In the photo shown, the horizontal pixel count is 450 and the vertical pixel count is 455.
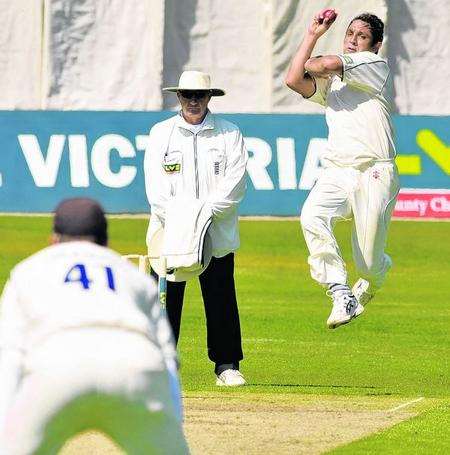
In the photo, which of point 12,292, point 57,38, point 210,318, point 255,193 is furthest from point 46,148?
point 12,292

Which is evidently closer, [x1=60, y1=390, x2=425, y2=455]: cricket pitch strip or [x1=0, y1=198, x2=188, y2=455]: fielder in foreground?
[x1=0, y1=198, x2=188, y2=455]: fielder in foreground

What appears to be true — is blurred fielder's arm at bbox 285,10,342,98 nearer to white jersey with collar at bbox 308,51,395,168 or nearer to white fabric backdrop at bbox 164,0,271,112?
white jersey with collar at bbox 308,51,395,168

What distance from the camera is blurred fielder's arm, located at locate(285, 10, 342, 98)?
10.6m

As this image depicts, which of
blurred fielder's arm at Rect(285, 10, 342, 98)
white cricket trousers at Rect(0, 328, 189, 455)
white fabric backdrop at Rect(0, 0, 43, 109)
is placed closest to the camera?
white cricket trousers at Rect(0, 328, 189, 455)

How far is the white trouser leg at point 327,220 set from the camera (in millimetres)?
10938

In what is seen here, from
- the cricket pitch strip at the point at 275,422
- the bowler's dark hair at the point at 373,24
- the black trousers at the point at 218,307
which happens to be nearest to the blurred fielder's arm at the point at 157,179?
the black trousers at the point at 218,307

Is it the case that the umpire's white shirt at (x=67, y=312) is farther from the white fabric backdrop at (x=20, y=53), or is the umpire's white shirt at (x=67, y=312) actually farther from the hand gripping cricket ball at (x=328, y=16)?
the white fabric backdrop at (x=20, y=53)

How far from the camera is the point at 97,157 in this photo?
22469 millimetres

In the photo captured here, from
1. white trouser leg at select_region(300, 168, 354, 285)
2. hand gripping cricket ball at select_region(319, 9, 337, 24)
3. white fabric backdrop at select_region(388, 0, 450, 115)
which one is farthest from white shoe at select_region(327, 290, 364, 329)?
white fabric backdrop at select_region(388, 0, 450, 115)

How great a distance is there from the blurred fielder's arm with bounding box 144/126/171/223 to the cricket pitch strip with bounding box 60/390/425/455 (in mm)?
1241

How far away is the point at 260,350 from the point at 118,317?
818 cm

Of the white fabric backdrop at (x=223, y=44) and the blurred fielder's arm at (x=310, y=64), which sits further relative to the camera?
the white fabric backdrop at (x=223, y=44)

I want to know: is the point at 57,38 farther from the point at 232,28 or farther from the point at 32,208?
the point at 32,208

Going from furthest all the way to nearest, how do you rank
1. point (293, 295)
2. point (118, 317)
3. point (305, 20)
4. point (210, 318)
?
point (305, 20)
point (293, 295)
point (210, 318)
point (118, 317)
